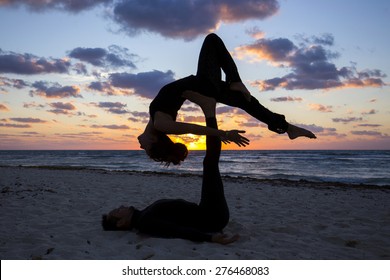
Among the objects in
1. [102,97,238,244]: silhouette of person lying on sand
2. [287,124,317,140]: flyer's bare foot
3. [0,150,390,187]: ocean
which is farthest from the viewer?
[0,150,390,187]: ocean

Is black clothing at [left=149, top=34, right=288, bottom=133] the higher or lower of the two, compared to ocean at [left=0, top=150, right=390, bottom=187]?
higher

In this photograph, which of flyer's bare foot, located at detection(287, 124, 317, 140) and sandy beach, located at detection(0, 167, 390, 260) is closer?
sandy beach, located at detection(0, 167, 390, 260)

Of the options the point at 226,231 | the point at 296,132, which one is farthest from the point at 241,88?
the point at 226,231

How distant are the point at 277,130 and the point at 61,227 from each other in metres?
3.85

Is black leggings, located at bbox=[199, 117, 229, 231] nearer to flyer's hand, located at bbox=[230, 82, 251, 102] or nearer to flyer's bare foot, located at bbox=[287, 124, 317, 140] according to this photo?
flyer's hand, located at bbox=[230, 82, 251, 102]

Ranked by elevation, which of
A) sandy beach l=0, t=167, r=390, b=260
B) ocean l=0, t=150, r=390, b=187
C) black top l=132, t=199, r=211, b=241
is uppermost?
black top l=132, t=199, r=211, b=241

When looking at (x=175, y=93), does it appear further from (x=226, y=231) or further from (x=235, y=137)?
(x=226, y=231)

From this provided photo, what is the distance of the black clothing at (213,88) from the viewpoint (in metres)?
4.04

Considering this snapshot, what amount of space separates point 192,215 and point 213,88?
1.83 meters

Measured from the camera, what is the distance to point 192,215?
Answer: 15.2 ft

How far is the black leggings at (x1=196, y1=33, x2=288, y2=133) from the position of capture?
13.7ft

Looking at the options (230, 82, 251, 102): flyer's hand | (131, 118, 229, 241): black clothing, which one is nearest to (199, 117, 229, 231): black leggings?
(131, 118, 229, 241): black clothing
